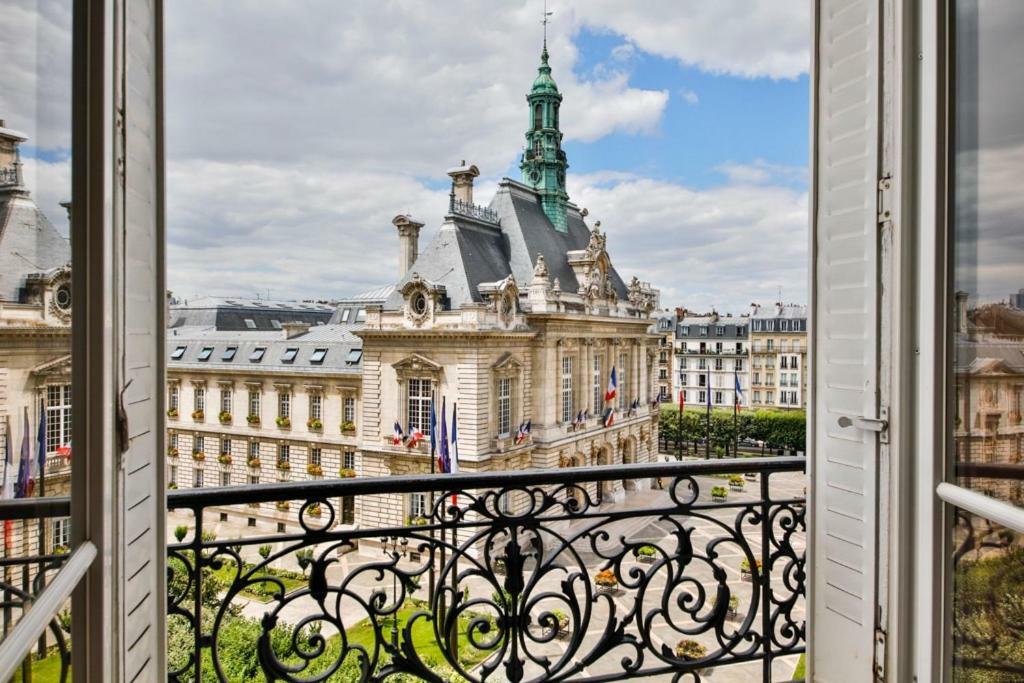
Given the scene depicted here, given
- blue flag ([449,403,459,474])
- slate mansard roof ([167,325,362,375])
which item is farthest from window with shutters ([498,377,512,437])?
slate mansard roof ([167,325,362,375])

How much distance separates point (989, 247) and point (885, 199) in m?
0.35

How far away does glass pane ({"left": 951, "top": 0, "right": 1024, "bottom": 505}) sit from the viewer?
3.26ft

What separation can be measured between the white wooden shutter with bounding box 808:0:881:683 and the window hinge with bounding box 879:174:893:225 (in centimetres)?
2

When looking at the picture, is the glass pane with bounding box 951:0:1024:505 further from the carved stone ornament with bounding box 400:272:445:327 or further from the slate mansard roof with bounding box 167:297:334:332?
the slate mansard roof with bounding box 167:297:334:332

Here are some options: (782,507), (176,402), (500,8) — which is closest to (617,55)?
(500,8)

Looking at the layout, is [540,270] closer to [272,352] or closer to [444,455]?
[444,455]

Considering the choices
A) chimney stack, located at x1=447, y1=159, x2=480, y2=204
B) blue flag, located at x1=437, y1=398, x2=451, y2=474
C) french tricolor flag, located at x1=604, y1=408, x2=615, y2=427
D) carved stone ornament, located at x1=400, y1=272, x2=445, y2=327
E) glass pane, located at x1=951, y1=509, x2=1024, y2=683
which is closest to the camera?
glass pane, located at x1=951, y1=509, x2=1024, y2=683

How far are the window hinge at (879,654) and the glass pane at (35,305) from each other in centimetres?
153

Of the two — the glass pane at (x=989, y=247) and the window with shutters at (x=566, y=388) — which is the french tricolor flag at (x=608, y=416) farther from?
the glass pane at (x=989, y=247)

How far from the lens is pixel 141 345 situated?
4.00 ft

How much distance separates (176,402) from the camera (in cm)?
2453

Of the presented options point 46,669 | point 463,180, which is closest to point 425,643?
point 46,669

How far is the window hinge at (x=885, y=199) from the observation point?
1.37 metres

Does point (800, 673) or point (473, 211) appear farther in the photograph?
point (473, 211)
